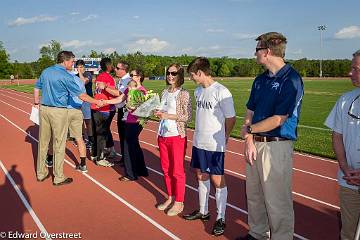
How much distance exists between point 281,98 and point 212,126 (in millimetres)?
1183

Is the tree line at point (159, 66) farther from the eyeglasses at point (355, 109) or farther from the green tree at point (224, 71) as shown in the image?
the eyeglasses at point (355, 109)

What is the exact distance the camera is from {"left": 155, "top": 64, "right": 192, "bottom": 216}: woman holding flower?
16.4ft

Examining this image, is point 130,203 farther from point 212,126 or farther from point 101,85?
point 101,85

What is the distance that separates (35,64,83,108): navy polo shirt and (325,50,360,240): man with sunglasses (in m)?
4.58

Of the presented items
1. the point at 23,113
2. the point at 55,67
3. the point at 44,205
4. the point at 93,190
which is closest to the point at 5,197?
the point at 44,205

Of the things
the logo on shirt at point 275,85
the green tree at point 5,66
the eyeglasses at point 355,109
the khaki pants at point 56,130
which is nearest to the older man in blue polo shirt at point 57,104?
the khaki pants at point 56,130

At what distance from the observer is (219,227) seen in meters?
4.53

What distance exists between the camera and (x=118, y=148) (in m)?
9.93

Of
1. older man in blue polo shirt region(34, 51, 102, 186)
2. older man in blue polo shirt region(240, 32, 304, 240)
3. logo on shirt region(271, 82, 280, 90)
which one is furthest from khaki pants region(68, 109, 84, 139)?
logo on shirt region(271, 82, 280, 90)

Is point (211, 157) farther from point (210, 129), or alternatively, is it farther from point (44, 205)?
point (44, 205)

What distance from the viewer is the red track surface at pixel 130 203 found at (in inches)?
185

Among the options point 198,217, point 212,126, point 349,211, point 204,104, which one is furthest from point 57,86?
point 349,211

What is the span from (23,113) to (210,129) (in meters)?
15.6

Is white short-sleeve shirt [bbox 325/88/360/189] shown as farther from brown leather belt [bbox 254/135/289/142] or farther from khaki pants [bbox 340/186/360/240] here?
brown leather belt [bbox 254/135/289/142]
